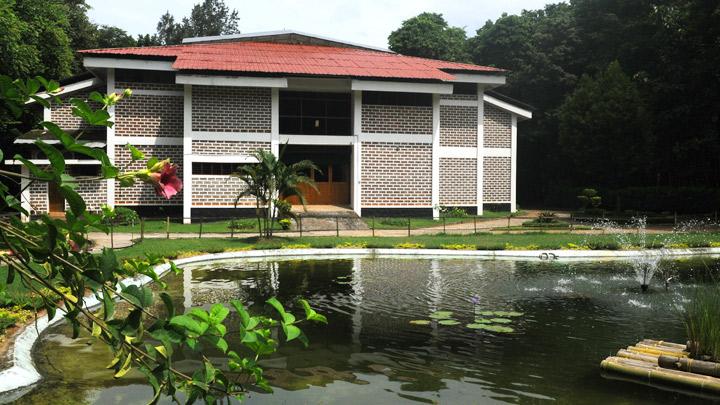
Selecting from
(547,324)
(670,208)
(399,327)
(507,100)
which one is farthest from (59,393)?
(670,208)

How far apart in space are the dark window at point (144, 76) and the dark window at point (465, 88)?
13687mm

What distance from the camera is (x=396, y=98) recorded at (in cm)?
2995

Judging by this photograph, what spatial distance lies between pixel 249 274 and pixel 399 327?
19.8ft

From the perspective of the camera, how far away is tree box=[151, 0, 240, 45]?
71.4 metres

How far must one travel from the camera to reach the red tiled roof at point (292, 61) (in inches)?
1088

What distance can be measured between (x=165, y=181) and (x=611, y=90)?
37264 millimetres

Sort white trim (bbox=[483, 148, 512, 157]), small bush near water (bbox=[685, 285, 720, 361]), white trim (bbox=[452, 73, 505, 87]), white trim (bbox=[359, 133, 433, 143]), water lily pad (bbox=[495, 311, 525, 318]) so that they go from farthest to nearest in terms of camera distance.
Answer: white trim (bbox=[483, 148, 512, 157]) → white trim (bbox=[452, 73, 505, 87]) → white trim (bbox=[359, 133, 433, 143]) → water lily pad (bbox=[495, 311, 525, 318]) → small bush near water (bbox=[685, 285, 720, 361])

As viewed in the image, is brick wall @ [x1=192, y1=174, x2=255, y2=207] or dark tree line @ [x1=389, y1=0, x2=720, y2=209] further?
dark tree line @ [x1=389, y1=0, x2=720, y2=209]

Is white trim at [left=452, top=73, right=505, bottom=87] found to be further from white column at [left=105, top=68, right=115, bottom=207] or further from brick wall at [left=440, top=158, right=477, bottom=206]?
white column at [left=105, top=68, right=115, bottom=207]

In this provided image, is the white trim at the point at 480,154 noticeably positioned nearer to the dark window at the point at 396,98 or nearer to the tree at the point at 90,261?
the dark window at the point at 396,98

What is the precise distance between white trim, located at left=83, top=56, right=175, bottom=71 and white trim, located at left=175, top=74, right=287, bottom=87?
103 cm

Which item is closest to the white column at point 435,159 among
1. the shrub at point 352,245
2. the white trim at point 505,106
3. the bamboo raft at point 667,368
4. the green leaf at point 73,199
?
the white trim at point 505,106

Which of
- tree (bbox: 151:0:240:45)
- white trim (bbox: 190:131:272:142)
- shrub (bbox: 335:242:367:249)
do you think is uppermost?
tree (bbox: 151:0:240:45)

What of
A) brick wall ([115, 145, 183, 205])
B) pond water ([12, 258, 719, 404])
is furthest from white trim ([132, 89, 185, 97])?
pond water ([12, 258, 719, 404])
